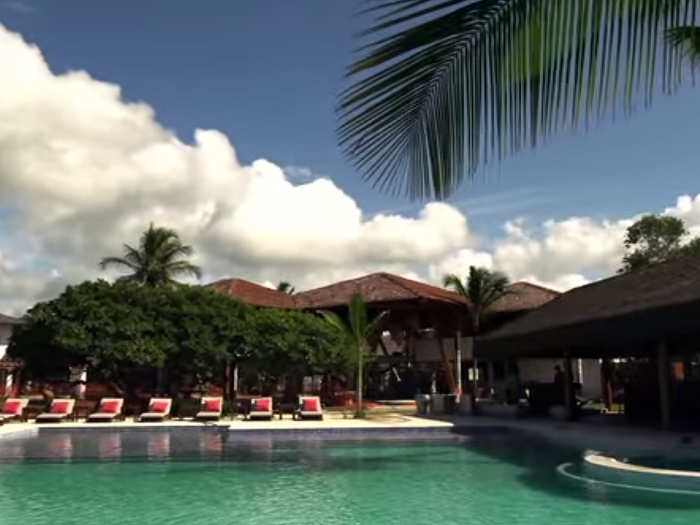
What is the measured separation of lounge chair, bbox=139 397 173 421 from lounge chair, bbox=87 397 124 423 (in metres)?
0.82

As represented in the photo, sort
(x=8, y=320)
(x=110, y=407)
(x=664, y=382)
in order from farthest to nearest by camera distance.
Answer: (x=8, y=320), (x=110, y=407), (x=664, y=382)

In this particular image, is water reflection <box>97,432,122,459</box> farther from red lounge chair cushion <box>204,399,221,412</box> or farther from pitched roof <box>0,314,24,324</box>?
pitched roof <box>0,314,24,324</box>

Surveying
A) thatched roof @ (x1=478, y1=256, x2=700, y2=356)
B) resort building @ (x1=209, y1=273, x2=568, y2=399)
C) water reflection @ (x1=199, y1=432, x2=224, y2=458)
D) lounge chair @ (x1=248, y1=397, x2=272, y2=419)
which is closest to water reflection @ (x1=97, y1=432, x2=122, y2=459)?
water reflection @ (x1=199, y1=432, x2=224, y2=458)

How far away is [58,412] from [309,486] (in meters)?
11.9

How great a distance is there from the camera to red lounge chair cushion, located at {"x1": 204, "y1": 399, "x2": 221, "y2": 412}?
20.2 meters

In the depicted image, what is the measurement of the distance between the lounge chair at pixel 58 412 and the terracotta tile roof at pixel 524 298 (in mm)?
19609

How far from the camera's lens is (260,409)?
20.1 meters

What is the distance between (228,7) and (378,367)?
30404 mm

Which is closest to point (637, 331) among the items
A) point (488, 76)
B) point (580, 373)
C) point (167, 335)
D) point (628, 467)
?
point (628, 467)

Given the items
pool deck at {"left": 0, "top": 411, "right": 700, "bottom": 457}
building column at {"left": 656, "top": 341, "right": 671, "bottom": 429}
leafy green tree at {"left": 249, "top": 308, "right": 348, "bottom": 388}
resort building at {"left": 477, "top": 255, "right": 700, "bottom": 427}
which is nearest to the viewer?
resort building at {"left": 477, "top": 255, "right": 700, "bottom": 427}

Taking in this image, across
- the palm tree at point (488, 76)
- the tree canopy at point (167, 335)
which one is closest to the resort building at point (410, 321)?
the tree canopy at point (167, 335)

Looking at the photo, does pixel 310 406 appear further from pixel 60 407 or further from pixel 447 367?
pixel 447 367

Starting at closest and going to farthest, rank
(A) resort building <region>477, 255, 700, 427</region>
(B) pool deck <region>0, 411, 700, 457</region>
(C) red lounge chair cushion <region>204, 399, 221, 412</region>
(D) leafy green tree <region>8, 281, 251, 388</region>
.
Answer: (A) resort building <region>477, 255, 700, 427</region> < (B) pool deck <region>0, 411, 700, 457</region> < (C) red lounge chair cushion <region>204, 399, 221, 412</region> < (D) leafy green tree <region>8, 281, 251, 388</region>

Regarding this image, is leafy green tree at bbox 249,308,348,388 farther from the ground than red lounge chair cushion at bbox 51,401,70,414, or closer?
farther from the ground
